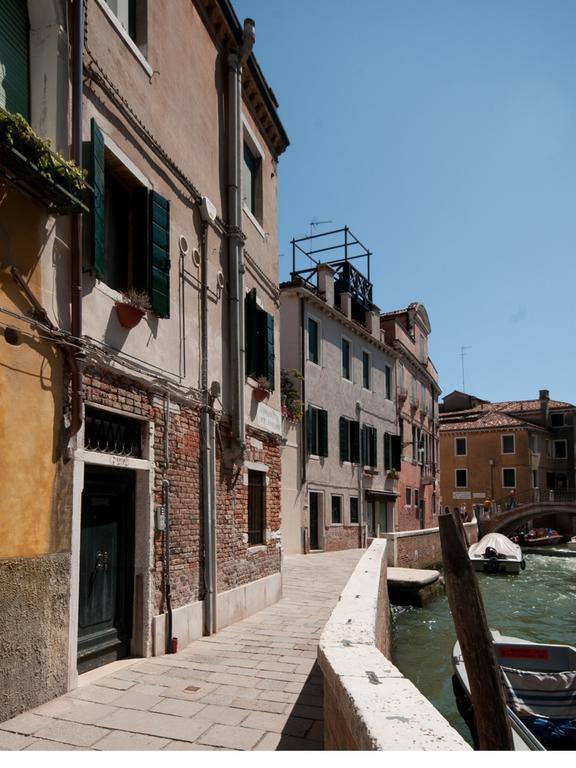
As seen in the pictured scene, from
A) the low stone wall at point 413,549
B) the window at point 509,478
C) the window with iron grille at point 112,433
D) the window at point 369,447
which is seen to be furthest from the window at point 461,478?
the window with iron grille at point 112,433

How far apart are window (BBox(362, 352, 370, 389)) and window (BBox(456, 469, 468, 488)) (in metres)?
24.0

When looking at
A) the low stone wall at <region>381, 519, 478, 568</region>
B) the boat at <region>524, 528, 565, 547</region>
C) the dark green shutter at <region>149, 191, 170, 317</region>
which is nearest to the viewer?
the dark green shutter at <region>149, 191, 170, 317</region>

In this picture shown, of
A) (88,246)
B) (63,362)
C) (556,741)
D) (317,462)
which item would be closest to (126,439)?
(63,362)

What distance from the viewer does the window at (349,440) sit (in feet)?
76.7

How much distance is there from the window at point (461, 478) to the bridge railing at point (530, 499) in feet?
9.94

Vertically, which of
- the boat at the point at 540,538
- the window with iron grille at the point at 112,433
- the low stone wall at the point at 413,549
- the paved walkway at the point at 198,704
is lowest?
the boat at the point at 540,538

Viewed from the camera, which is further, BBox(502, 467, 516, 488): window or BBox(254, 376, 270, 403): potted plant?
BBox(502, 467, 516, 488): window

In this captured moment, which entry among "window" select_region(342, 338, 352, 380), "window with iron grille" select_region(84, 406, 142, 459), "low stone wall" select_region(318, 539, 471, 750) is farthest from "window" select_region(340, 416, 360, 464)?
"low stone wall" select_region(318, 539, 471, 750)

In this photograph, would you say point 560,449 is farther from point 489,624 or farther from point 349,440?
point 489,624

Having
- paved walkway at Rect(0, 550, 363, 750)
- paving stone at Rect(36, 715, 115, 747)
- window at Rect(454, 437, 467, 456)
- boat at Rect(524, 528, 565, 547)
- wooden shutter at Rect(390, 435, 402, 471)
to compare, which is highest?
window at Rect(454, 437, 467, 456)

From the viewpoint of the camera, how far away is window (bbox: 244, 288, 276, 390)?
10.2 m

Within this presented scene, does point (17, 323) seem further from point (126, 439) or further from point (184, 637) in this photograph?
point (184, 637)

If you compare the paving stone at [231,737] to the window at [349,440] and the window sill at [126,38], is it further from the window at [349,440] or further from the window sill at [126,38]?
the window at [349,440]

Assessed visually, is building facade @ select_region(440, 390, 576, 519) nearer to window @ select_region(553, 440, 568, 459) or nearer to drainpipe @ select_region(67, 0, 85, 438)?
window @ select_region(553, 440, 568, 459)
